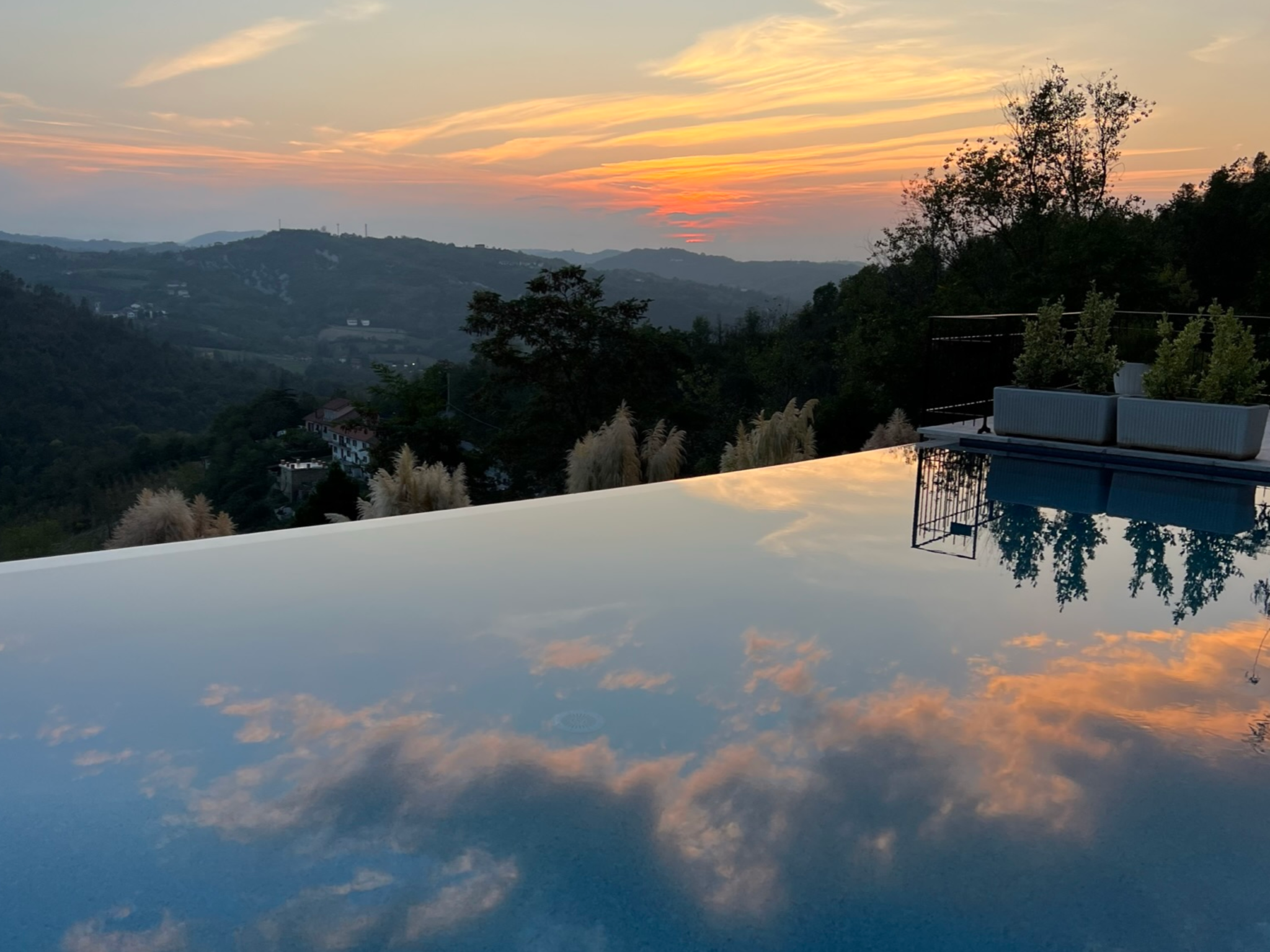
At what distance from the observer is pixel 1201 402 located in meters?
7.43

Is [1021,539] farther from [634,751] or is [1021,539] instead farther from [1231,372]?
Answer: [634,751]

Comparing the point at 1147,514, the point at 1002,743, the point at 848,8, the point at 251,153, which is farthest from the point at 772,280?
the point at 1002,743

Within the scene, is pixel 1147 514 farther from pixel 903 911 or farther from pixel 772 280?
pixel 772 280

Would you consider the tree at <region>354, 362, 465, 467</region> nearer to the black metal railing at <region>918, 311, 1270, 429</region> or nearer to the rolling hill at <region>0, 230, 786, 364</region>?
the black metal railing at <region>918, 311, 1270, 429</region>

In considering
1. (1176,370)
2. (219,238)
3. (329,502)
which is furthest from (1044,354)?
(219,238)

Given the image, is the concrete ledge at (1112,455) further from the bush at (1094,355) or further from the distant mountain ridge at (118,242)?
the distant mountain ridge at (118,242)

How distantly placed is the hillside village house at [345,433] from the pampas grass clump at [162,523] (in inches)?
386

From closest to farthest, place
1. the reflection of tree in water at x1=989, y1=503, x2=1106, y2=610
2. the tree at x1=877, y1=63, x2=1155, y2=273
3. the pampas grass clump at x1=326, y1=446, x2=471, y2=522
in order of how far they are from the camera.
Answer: the reflection of tree in water at x1=989, y1=503, x2=1106, y2=610
the pampas grass clump at x1=326, y1=446, x2=471, y2=522
the tree at x1=877, y1=63, x2=1155, y2=273

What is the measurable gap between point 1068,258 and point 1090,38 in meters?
3.40

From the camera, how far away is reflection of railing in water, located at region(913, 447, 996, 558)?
5.54 m


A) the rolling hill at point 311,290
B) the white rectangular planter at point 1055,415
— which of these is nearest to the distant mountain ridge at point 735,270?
the rolling hill at point 311,290

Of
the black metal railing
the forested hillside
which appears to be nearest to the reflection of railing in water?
the black metal railing

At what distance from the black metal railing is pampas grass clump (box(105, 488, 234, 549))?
6.21 metres

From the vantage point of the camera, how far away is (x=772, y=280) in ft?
142
